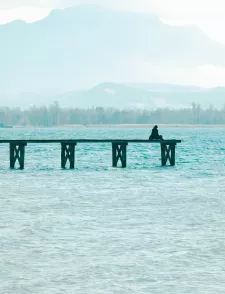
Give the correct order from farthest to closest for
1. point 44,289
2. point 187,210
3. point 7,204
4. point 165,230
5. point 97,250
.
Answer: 1. point 7,204
2. point 187,210
3. point 165,230
4. point 97,250
5. point 44,289

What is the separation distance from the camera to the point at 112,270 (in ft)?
63.5

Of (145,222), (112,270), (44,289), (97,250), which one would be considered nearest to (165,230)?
(145,222)

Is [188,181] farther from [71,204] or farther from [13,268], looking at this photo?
[13,268]

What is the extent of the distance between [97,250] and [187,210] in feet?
35.5

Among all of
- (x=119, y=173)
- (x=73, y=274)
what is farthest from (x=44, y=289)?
(x=119, y=173)

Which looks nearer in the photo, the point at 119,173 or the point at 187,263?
the point at 187,263

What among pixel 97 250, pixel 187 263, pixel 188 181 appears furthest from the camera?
pixel 188 181

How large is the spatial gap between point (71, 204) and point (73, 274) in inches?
614

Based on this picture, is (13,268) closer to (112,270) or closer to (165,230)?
(112,270)

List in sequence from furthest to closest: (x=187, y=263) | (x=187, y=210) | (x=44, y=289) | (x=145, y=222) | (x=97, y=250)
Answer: (x=187, y=210), (x=145, y=222), (x=97, y=250), (x=187, y=263), (x=44, y=289)

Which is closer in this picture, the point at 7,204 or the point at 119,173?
the point at 7,204

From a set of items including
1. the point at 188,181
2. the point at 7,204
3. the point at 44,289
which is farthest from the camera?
the point at 188,181

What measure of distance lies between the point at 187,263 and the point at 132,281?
2.55 m

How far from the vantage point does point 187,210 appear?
32.1m
